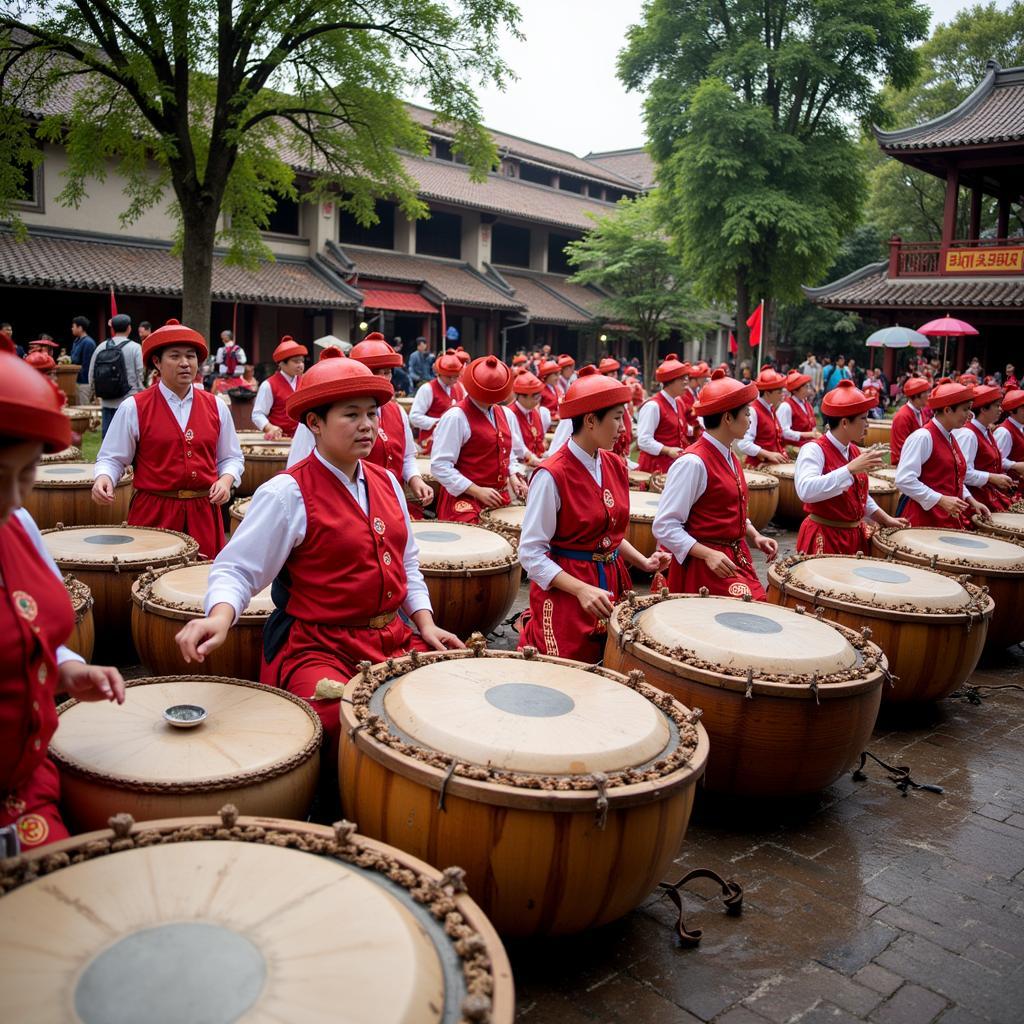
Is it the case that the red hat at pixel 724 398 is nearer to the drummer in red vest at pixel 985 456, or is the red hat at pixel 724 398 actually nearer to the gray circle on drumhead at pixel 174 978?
the drummer in red vest at pixel 985 456

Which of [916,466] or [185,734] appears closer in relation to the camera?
[185,734]

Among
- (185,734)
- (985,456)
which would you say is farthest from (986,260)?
(185,734)

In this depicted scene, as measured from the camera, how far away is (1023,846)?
140 inches

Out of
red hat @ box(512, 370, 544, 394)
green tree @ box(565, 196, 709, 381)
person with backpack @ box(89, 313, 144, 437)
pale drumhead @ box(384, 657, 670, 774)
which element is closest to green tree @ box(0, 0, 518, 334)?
person with backpack @ box(89, 313, 144, 437)

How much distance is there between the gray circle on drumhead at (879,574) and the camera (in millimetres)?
4723

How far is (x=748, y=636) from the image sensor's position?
139 inches

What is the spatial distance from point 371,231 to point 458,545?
2585 centimetres

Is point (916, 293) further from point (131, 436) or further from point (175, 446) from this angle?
point (131, 436)

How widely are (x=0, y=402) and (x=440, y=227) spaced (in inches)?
1238

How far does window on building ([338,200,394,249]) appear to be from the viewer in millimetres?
27828

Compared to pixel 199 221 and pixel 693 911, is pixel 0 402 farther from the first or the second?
pixel 199 221

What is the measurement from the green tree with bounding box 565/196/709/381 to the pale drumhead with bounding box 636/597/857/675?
2821cm

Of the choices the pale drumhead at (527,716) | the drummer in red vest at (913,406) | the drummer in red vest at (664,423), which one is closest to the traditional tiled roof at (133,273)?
the drummer in red vest at (664,423)

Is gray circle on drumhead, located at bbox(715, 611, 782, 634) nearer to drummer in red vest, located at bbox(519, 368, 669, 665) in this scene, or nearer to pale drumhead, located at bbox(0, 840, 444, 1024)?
drummer in red vest, located at bbox(519, 368, 669, 665)
